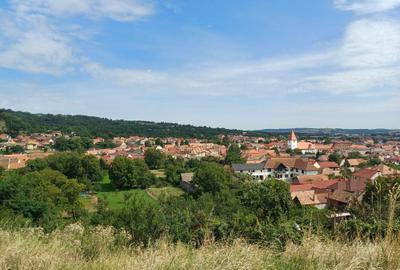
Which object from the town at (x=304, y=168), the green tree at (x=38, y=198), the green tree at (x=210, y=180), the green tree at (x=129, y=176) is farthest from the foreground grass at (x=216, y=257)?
the green tree at (x=129, y=176)

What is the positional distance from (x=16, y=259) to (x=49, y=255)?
282 mm

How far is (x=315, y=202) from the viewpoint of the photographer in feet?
95.0

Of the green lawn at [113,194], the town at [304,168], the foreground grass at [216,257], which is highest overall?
the foreground grass at [216,257]

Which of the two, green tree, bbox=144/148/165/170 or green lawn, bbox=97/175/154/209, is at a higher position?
green tree, bbox=144/148/165/170

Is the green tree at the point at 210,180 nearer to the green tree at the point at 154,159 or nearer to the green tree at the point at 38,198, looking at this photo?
the green tree at the point at 38,198

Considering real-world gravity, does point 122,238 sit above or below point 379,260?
below

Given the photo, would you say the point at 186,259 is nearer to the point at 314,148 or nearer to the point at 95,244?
the point at 95,244

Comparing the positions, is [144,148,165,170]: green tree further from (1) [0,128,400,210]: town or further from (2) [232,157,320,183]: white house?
(2) [232,157,320,183]: white house

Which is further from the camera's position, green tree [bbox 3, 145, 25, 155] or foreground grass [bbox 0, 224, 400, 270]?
green tree [bbox 3, 145, 25, 155]

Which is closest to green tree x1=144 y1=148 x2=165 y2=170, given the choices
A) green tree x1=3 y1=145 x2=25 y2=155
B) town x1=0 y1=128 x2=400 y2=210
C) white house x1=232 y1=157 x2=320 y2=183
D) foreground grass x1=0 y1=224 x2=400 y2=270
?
town x1=0 y1=128 x2=400 y2=210

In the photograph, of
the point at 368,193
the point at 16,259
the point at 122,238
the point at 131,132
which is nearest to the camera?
the point at 16,259

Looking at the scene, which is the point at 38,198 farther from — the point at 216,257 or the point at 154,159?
the point at 154,159

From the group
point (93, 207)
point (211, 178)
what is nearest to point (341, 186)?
point (211, 178)

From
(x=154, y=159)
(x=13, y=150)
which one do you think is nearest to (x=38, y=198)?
(x=154, y=159)
